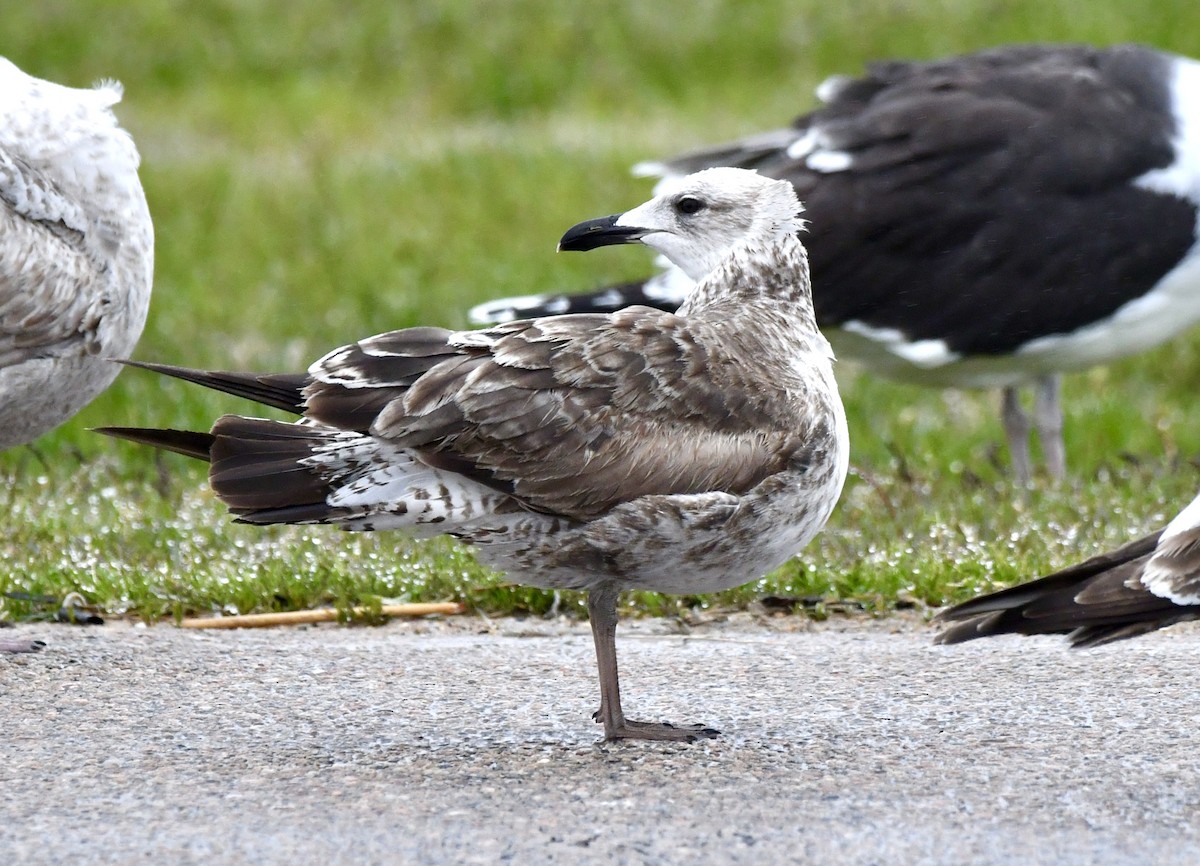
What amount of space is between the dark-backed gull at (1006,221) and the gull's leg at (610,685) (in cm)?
324

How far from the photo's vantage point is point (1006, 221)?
7.23 metres

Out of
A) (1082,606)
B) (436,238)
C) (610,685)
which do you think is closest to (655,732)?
(610,685)

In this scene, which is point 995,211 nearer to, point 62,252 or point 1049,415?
point 1049,415

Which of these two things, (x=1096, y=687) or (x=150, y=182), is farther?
(x=150, y=182)

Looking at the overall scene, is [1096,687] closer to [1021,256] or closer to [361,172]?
[1021,256]

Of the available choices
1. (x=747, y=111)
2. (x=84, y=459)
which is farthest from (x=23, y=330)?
(x=747, y=111)

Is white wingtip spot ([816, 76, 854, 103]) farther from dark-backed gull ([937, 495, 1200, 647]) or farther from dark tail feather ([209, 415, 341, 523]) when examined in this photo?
dark tail feather ([209, 415, 341, 523])

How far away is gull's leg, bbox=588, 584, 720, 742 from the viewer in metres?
4.05

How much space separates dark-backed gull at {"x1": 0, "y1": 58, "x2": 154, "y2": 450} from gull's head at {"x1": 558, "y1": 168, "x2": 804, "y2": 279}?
5.69 feet

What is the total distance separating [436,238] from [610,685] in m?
8.42

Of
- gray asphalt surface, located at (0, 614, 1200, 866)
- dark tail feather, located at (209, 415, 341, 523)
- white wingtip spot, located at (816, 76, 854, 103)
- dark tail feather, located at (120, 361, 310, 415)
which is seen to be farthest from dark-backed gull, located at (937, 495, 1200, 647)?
white wingtip spot, located at (816, 76, 854, 103)

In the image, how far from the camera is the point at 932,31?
51.8 ft

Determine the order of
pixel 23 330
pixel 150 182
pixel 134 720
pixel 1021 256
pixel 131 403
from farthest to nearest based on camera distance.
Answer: pixel 150 182 → pixel 131 403 → pixel 1021 256 → pixel 23 330 → pixel 134 720

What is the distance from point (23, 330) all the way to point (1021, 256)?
13.3 feet
